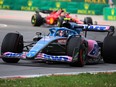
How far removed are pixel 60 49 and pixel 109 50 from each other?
4.72 ft

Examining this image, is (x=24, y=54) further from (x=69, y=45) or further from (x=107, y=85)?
(x=107, y=85)

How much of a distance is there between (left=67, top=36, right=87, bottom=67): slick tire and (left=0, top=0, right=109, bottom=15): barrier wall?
25481mm

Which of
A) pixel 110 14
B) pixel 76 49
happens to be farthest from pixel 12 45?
pixel 110 14

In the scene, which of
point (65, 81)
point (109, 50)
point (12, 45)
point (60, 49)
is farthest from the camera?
point (109, 50)

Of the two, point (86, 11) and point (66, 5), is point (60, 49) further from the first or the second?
point (66, 5)

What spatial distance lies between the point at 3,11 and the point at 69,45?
28.9m

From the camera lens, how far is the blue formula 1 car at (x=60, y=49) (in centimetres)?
1207

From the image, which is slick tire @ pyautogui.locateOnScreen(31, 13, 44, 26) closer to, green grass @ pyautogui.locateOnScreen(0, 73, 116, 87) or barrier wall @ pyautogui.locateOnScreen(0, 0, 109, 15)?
barrier wall @ pyautogui.locateOnScreen(0, 0, 109, 15)

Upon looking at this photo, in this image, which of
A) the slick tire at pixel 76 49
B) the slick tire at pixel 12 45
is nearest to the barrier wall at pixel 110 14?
the slick tire at pixel 12 45

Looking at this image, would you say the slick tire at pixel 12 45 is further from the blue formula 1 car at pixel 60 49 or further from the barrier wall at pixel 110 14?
the barrier wall at pixel 110 14

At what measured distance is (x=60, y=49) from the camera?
1270cm

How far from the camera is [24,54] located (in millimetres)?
12203

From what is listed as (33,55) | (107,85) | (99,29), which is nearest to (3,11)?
(99,29)

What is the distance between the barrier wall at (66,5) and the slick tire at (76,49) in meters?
25.5
